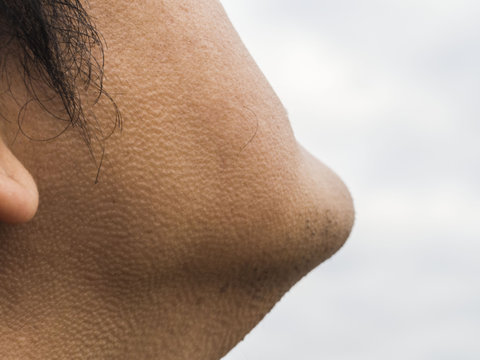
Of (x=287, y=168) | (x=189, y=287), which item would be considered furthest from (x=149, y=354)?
(x=287, y=168)

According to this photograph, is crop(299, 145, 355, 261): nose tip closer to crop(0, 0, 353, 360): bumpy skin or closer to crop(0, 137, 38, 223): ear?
crop(0, 0, 353, 360): bumpy skin


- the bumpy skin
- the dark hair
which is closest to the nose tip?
the bumpy skin

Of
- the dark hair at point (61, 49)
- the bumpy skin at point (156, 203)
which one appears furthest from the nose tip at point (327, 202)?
the dark hair at point (61, 49)

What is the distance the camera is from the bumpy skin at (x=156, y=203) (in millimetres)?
572

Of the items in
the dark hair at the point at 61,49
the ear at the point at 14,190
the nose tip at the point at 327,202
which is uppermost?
the dark hair at the point at 61,49

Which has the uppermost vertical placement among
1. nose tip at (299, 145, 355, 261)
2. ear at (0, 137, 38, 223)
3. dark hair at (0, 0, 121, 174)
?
dark hair at (0, 0, 121, 174)

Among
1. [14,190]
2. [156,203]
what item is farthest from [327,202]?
[14,190]

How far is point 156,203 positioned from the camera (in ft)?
1.94

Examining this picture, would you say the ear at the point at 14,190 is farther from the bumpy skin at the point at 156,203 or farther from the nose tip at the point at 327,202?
the nose tip at the point at 327,202

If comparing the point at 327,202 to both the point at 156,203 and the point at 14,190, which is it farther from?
the point at 14,190

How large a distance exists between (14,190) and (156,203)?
0.12 m

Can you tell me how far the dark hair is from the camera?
1.68 feet

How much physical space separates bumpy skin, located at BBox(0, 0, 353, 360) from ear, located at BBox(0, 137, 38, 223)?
3 cm

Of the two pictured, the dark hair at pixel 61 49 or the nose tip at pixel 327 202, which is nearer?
the dark hair at pixel 61 49
